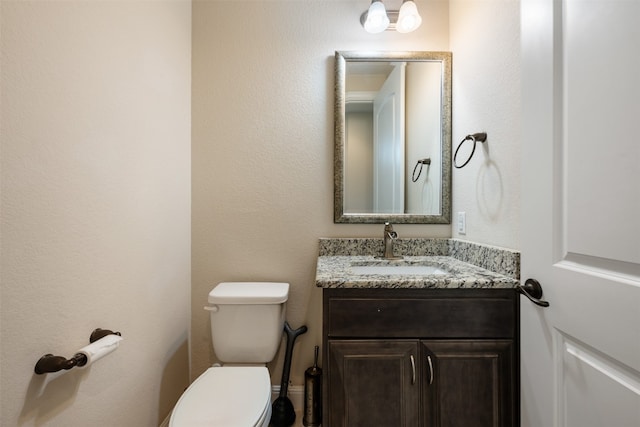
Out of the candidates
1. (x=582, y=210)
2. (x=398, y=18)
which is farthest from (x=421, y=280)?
(x=398, y=18)

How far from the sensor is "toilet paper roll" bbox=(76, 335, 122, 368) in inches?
31.1

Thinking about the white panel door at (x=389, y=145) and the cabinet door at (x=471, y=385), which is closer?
the cabinet door at (x=471, y=385)

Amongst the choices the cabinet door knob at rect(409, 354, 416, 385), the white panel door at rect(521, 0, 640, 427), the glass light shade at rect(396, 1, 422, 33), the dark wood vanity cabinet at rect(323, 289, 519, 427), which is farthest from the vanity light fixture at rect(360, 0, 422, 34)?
the cabinet door knob at rect(409, 354, 416, 385)

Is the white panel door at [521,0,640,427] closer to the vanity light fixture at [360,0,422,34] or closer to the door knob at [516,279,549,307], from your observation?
the door knob at [516,279,549,307]

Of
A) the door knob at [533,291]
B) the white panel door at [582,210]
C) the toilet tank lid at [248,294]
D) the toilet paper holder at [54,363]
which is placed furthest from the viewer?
the toilet tank lid at [248,294]

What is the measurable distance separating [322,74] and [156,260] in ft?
4.33

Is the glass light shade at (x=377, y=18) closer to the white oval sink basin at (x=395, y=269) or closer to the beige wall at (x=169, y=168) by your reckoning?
the beige wall at (x=169, y=168)

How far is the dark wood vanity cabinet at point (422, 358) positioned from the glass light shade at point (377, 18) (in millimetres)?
1374

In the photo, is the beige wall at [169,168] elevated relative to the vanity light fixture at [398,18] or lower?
lower

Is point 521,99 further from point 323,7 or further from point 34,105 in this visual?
point 34,105

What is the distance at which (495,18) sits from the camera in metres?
1.20

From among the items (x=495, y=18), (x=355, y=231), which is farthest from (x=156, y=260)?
(x=495, y=18)

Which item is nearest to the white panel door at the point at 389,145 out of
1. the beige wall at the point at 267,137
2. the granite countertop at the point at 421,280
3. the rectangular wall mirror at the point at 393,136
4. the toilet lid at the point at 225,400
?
the rectangular wall mirror at the point at 393,136

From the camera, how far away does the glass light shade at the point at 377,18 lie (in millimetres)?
1486
